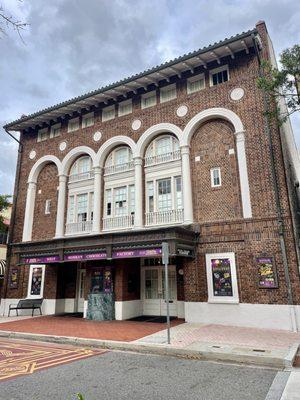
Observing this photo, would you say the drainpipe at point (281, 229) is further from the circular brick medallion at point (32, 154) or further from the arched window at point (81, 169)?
the circular brick medallion at point (32, 154)

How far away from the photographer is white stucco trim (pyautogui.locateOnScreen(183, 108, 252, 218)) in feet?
45.3

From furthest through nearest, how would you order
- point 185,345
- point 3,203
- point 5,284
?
point 3,203
point 5,284
point 185,345

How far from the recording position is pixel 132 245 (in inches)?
560

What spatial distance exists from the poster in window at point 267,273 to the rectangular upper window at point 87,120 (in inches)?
503

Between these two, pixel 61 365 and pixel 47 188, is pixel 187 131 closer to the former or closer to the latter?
pixel 47 188

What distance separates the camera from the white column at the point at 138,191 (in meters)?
16.2

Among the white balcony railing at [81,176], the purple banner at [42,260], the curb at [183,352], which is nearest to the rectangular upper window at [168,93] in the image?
the white balcony railing at [81,176]

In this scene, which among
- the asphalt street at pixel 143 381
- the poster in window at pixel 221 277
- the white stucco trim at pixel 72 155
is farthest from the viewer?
the white stucco trim at pixel 72 155

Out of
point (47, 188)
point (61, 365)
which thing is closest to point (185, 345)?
point (61, 365)

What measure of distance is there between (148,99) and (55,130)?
7.12 m

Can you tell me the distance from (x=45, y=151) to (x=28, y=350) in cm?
1425

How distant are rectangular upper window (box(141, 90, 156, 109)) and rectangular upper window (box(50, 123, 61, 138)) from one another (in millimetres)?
6433

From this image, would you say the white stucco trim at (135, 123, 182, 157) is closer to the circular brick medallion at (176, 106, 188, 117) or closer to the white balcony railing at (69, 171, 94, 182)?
the circular brick medallion at (176, 106, 188, 117)

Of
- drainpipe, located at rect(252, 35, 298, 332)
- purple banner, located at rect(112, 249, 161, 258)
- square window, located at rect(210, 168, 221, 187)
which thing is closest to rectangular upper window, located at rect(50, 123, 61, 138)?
purple banner, located at rect(112, 249, 161, 258)
